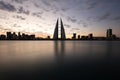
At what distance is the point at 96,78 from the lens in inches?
324

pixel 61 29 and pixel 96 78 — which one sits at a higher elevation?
pixel 61 29

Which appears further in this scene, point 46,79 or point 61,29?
point 61,29

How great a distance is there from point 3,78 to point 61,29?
13610 centimetres

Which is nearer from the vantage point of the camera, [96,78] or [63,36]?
[96,78]

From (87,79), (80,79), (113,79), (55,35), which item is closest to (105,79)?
(113,79)

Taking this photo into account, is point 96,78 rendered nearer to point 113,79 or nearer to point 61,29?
point 113,79

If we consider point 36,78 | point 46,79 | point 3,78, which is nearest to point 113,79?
point 46,79

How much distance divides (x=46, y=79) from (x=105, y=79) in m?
4.44

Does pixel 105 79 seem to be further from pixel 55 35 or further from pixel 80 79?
pixel 55 35

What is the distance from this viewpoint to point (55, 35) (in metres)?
141

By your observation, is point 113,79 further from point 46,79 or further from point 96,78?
point 46,79

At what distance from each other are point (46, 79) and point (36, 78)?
846 mm

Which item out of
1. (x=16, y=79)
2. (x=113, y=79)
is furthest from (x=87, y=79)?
(x=16, y=79)

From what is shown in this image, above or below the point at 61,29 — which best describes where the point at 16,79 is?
below
